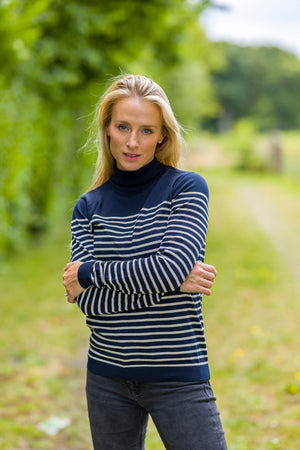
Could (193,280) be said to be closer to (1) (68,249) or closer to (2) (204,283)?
(2) (204,283)

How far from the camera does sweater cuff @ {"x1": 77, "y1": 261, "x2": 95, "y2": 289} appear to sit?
2.01 meters

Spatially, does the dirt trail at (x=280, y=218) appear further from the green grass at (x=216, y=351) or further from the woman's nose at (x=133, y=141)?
the woman's nose at (x=133, y=141)

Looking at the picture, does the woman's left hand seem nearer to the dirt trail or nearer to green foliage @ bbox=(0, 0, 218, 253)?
green foliage @ bbox=(0, 0, 218, 253)

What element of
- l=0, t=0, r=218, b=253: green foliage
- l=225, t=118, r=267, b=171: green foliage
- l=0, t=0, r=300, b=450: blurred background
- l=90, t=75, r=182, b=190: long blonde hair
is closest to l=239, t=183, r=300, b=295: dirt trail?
l=0, t=0, r=300, b=450: blurred background

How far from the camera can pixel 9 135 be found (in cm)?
818

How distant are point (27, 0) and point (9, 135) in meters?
→ 1.94

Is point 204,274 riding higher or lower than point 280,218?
lower

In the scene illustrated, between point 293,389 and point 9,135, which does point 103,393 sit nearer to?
point 293,389

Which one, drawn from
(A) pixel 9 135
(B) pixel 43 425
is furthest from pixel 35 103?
(B) pixel 43 425

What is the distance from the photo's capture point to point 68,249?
9.30m

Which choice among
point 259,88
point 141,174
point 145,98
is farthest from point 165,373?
point 259,88

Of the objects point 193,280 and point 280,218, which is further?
point 280,218

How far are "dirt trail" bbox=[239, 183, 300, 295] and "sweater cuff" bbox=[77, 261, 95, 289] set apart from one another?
20.1 feet

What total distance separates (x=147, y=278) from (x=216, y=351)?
3549mm
